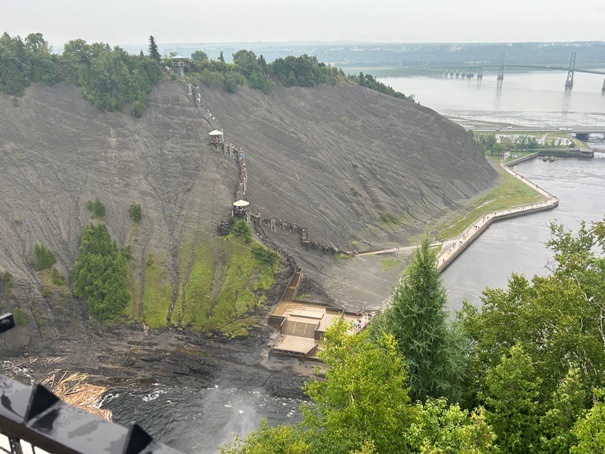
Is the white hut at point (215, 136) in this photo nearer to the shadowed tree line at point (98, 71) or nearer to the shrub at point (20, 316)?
the shadowed tree line at point (98, 71)

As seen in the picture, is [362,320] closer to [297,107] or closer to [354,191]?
[354,191]

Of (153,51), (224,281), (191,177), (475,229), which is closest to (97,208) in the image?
(191,177)

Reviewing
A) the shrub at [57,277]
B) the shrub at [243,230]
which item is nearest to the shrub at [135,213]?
the shrub at [57,277]

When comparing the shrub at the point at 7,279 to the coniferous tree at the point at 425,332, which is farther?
the shrub at the point at 7,279

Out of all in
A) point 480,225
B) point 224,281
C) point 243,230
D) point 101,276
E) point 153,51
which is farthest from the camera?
point 153,51

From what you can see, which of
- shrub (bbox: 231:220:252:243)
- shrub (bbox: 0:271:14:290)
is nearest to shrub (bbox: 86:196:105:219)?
shrub (bbox: 0:271:14:290)

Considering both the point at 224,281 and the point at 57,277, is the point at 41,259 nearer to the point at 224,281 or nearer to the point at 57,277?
the point at 57,277
